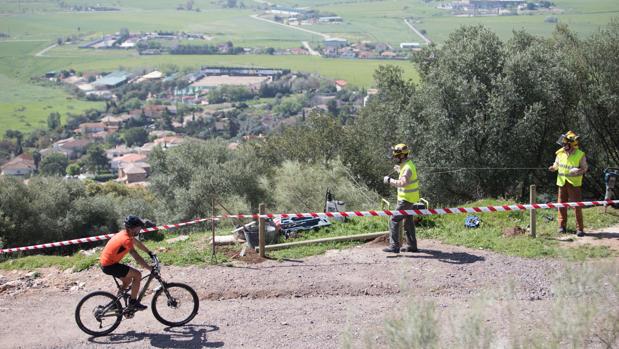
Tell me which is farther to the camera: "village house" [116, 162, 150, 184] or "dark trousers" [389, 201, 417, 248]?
"village house" [116, 162, 150, 184]

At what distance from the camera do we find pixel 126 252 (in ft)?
32.4

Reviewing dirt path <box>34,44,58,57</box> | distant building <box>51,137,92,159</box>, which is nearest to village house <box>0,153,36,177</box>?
distant building <box>51,137,92,159</box>

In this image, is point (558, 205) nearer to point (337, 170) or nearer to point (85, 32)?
point (337, 170)

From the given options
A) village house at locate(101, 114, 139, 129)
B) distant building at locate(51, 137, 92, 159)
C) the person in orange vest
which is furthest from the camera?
village house at locate(101, 114, 139, 129)

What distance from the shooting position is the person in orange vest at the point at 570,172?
1312cm

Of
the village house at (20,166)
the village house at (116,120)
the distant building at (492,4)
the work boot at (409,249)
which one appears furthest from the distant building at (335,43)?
the work boot at (409,249)

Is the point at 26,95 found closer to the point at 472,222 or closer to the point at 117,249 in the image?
the point at 472,222

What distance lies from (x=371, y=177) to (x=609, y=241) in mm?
22924

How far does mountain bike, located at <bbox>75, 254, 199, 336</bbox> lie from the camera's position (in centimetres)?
1007

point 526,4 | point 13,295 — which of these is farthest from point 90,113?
point 13,295

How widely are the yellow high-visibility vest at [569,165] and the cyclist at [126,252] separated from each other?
784cm

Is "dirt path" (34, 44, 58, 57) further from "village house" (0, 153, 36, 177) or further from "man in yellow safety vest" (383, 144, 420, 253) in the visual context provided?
"man in yellow safety vest" (383, 144, 420, 253)

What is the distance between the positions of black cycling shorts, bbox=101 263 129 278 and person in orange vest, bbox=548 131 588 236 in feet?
26.1

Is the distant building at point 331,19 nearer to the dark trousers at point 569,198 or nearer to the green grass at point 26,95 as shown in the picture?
the green grass at point 26,95
